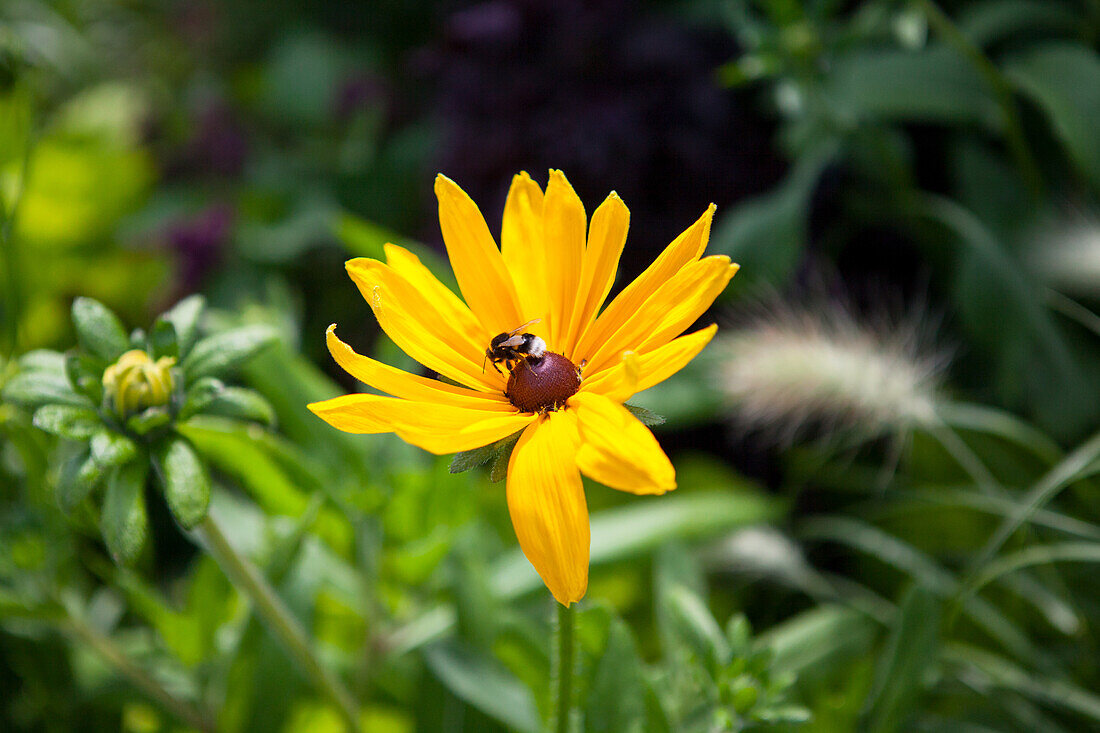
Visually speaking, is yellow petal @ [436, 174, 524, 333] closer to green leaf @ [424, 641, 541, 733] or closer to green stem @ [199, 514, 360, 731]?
green stem @ [199, 514, 360, 731]

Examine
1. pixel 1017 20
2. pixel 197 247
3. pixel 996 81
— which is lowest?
pixel 197 247

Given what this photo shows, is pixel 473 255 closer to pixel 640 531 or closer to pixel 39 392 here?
pixel 39 392

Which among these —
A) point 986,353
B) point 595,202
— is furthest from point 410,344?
point 986,353

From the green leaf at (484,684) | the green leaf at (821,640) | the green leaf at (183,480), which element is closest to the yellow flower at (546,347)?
the green leaf at (183,480)

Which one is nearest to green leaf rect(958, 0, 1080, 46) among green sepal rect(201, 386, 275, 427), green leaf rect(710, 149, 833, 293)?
green leaf rect(710, 149, 833, 293)

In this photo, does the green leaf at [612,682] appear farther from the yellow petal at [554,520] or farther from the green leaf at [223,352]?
the green leaf at [223,352]

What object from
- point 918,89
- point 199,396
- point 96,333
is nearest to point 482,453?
point 199,396

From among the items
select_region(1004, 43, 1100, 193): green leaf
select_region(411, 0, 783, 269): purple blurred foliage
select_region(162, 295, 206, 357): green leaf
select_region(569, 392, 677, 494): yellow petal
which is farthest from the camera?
select_region(411, 0, 783, 269): purple blurred foliage
